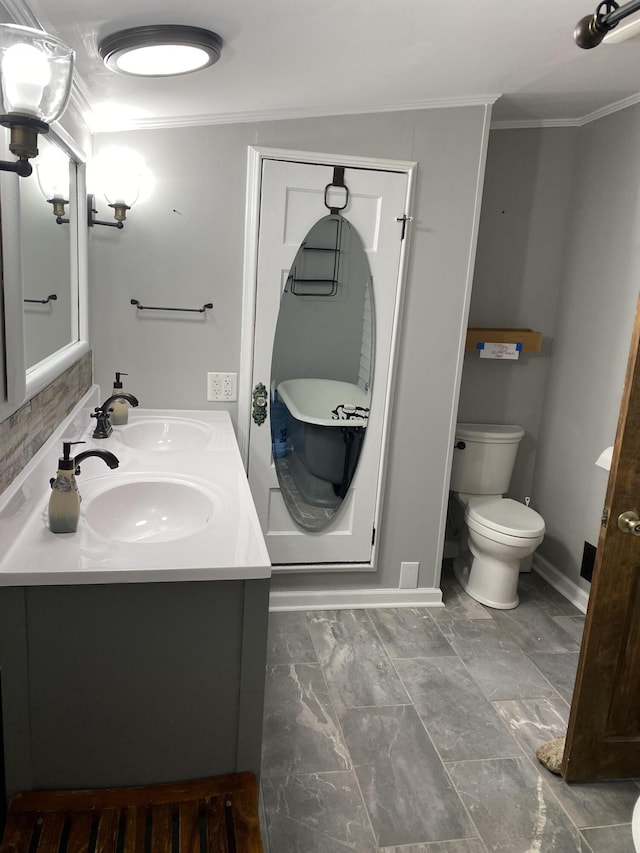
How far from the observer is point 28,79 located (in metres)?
1.23

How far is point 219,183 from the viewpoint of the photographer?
279cm

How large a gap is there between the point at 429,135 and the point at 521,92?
427 millimetres

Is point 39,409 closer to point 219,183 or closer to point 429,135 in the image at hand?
point 219,183

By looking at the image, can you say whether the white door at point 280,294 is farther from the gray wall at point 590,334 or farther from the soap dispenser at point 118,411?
the gray wall at point 590,334

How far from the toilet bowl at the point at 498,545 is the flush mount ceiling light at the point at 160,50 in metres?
2.32

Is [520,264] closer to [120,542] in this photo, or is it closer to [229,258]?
[229,258]

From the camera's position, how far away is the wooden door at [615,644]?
1915 millimetres

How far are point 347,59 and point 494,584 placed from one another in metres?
2.39

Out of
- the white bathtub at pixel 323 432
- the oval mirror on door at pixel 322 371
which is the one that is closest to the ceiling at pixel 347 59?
the oval mirror on door at pixel 322 371

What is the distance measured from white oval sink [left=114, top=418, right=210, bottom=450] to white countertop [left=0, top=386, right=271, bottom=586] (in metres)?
0.45

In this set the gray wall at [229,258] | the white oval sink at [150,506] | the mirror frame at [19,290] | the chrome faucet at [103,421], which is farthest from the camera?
the gray wall at [229,258]

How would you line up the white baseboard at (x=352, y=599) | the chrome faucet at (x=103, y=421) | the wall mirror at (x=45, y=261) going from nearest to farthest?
1. the wall mirror at (x=45, y=261)
2. the chrome faucet at (x=103, y=421)
3. the white baseboard at (x=352, y=599)

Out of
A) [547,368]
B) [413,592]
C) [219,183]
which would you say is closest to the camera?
[219,183]

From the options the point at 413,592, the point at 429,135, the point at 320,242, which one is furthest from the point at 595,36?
the point at 413,592
